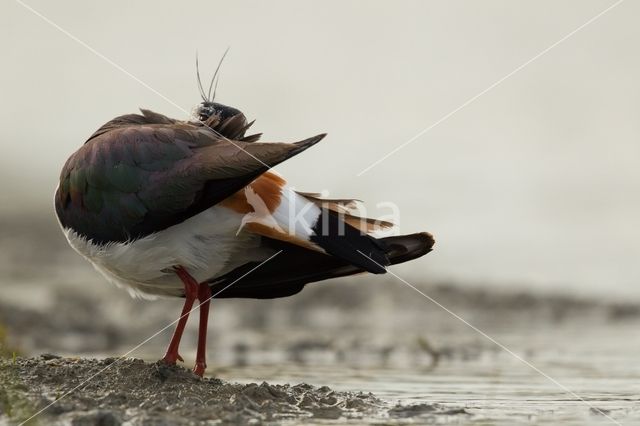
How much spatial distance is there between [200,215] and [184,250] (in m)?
0.21

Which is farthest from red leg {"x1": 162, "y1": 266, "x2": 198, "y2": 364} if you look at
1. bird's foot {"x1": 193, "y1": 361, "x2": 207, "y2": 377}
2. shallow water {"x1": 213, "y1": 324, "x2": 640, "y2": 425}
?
shallow water {"x1": 213, "y1": 324, "x2": 640, "y2": 425}

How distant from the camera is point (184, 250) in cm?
598

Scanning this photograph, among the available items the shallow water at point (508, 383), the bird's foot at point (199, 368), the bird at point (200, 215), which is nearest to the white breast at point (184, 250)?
the bird at point (200, 215)

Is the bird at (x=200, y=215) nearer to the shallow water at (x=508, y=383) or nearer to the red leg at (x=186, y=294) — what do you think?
the red leg at (x=186, y=294)

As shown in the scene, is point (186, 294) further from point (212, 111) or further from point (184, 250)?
point (212, 111)

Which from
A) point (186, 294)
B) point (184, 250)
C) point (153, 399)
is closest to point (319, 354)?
point (186, 294)

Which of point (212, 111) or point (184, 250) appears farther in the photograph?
point (212, 111)

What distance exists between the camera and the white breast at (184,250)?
595cm

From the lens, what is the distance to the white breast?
234 inches

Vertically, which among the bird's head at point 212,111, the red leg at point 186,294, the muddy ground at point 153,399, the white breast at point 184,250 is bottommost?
the muddy ground at point 153,399

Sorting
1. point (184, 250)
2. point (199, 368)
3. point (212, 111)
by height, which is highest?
point (212, 111)

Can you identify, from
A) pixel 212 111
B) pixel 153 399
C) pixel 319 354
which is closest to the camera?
pixel 153 399

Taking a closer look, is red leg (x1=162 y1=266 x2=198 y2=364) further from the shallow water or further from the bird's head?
the shallow water

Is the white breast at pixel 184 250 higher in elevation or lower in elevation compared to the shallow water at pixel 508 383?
higher
